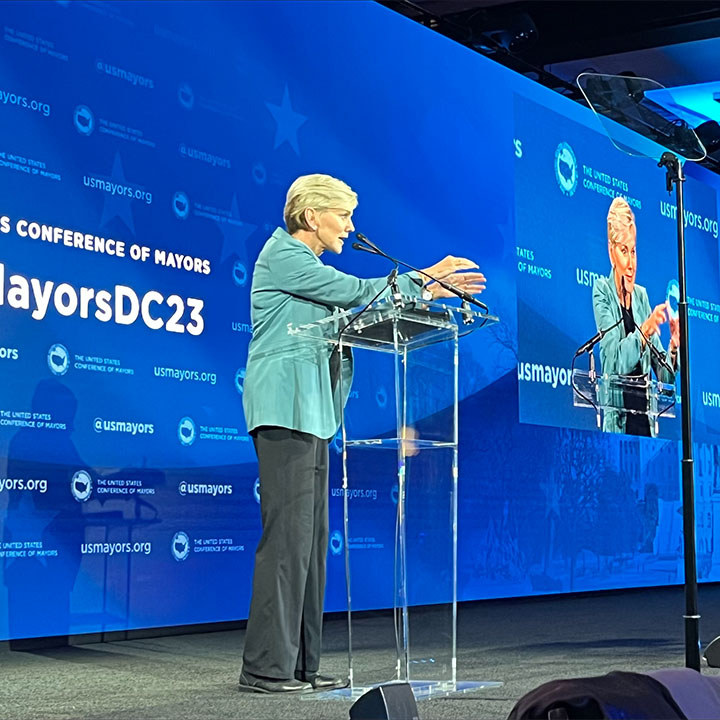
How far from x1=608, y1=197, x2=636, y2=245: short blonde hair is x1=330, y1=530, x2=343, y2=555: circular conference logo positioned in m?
3.55

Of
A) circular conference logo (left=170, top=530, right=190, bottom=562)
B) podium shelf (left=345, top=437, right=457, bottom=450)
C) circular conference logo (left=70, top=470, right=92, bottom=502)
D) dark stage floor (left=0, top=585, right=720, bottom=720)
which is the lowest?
dark stage floor (left=0, top=585, right=720, bottom=720)

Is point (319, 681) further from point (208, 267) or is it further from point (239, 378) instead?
point (208, 267)

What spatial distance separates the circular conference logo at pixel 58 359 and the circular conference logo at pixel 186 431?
2.08 feet

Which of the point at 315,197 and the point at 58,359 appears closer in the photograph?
the point at 315,197

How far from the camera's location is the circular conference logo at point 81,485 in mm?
4629

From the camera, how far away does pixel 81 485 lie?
15.3ft

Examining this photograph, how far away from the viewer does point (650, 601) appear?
748cm

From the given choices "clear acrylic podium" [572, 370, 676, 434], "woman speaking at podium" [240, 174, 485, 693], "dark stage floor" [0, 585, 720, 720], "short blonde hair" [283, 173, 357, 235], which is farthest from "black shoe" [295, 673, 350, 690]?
"clear acrylic podium" [572, 370, 676, 434]

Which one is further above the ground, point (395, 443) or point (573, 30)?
point (573, 30)

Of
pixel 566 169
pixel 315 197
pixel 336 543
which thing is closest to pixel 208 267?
pixel 336 543

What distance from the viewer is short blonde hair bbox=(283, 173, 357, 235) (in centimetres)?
342

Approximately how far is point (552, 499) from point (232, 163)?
3297 millimetres

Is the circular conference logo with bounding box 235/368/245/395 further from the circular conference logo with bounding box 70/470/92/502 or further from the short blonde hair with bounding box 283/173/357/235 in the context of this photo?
the short blonde hair with bounding box 283/173/357/235

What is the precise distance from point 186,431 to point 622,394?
4047mm
